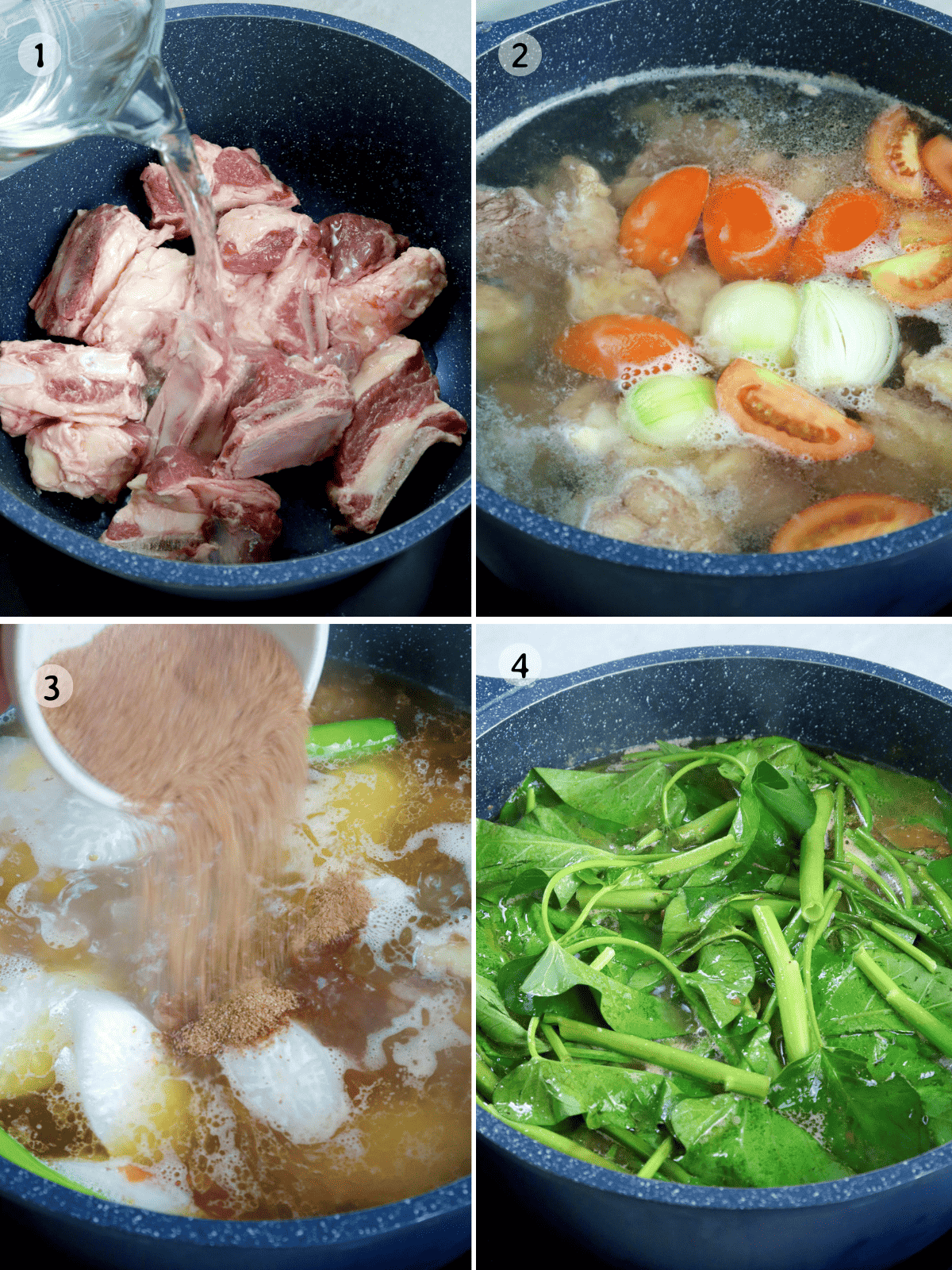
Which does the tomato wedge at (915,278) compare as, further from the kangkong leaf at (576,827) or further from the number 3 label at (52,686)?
the number 3 label at (52,686)

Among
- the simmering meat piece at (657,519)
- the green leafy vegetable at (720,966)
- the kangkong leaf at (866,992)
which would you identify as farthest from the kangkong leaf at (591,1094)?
the simmering meat piece at (657,519)

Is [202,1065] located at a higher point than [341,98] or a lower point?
lower

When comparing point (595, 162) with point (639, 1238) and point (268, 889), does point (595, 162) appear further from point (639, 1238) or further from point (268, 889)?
point (639, 1238)

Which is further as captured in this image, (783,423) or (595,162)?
(595,162)

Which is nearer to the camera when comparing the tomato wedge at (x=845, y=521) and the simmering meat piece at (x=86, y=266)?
the tomato wedge at (x=845, y=521)

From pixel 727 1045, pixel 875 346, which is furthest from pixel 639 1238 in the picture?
pixel 875 346

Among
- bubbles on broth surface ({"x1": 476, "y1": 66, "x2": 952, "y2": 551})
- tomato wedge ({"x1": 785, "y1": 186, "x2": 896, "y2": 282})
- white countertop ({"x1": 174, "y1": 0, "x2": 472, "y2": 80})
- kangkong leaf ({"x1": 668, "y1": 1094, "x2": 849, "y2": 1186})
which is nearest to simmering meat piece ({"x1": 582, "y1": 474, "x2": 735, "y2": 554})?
bubbles on broth surface ({"x1": 476, "y1": 66, "x2": 952, "y2": 551})
